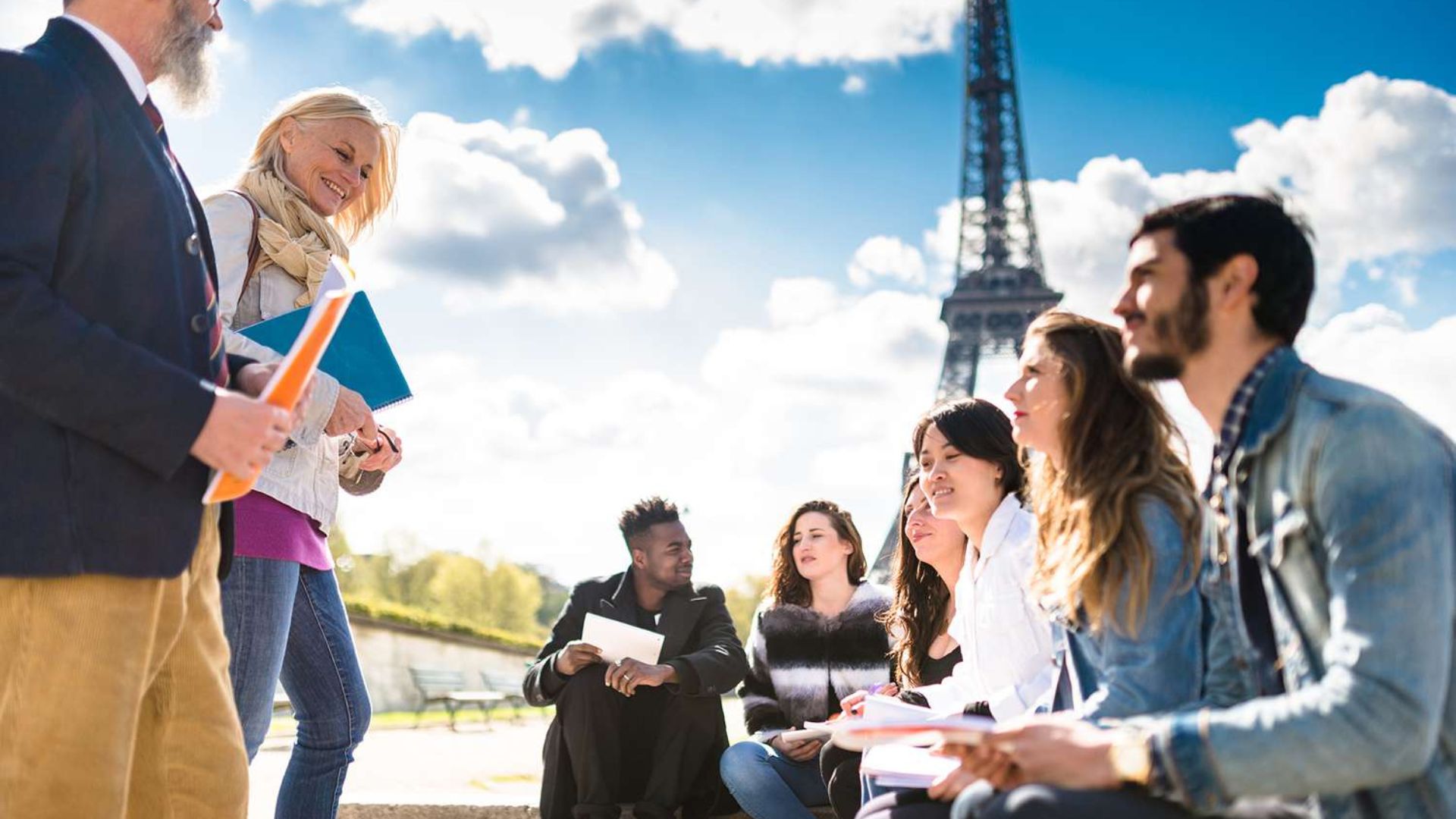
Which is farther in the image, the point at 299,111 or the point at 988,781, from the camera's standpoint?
the point at 299,111

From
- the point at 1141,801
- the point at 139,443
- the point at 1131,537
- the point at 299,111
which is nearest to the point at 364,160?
the point at 299,111

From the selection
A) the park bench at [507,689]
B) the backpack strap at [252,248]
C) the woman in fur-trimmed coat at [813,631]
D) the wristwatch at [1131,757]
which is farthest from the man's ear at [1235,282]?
the park bench at [507,689]

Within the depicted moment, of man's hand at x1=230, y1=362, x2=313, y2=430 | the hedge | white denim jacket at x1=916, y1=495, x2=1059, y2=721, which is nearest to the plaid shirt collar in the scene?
white denim jacket at x1=916, y1=495, x2=1059, y2=721

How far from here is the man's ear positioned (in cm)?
187

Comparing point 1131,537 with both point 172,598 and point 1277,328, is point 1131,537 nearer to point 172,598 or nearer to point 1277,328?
point 1277,328

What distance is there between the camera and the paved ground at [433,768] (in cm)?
512

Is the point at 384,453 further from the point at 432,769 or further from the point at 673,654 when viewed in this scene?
the point at 432,769

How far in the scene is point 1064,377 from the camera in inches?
98.2

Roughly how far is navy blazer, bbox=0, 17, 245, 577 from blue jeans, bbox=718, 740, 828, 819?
2512mm

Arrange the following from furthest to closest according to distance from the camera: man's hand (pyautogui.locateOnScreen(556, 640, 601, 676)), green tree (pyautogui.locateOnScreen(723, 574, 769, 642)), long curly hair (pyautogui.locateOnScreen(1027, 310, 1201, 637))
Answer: green tree (pyautogui.locateOnScreen(723, 574, 769, 642)) < man's hand (pyautogui.locateOnScreen(556, 640, 601, 676)) < long curly hair (pyautogui.locateOnScreen(1027, 310, 1201, 637))

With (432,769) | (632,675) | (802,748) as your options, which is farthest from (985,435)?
(432,769)

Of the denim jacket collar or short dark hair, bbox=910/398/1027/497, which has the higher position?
short dark hair, bbox=910/398/1027/497

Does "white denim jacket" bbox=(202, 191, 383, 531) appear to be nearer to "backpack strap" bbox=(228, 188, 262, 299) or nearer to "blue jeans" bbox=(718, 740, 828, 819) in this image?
"backpack strap" bbox=(228, 188, 262, 299)

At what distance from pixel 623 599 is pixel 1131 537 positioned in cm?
320
